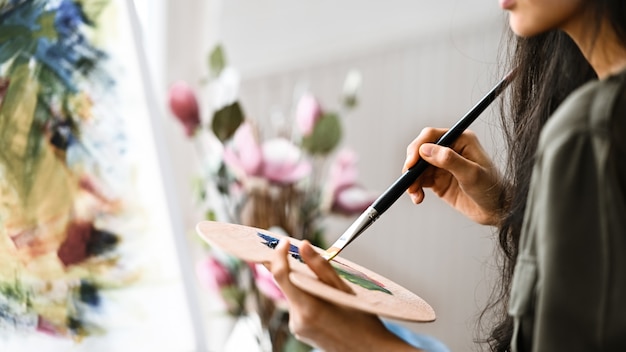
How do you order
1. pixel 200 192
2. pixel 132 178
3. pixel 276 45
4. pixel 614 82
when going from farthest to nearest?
pixel 276 45, pixel 200 192, pixel 132 178, pixel 614 82

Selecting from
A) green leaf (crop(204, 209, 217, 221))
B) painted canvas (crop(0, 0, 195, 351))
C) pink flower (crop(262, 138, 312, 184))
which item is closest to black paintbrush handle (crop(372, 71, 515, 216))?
painted canvas (crop(0, 0, 195, 351))

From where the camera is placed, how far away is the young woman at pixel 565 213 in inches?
19.2

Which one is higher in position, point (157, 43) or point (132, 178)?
point (157, 43)

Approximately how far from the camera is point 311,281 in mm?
563

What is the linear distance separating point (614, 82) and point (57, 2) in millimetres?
525

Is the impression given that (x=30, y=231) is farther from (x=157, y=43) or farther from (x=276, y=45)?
(x=276, y=45)

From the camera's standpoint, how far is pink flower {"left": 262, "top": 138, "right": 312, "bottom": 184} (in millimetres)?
1150

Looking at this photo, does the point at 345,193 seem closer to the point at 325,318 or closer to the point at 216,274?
the point at 216,274

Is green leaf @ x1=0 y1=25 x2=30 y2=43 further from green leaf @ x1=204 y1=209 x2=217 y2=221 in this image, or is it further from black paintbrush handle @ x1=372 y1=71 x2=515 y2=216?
green leaf @ x1=204 y1=209 x2=217 y2=221

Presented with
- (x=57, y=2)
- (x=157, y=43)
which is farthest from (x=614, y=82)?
(x=157, y=43)

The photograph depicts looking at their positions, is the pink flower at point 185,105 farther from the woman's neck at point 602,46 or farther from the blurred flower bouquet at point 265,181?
the woman's neck at point 602,46

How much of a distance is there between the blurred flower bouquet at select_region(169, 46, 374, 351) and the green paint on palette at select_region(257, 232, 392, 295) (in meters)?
0.48

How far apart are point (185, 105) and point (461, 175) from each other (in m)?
0.57

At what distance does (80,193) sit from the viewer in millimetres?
844
